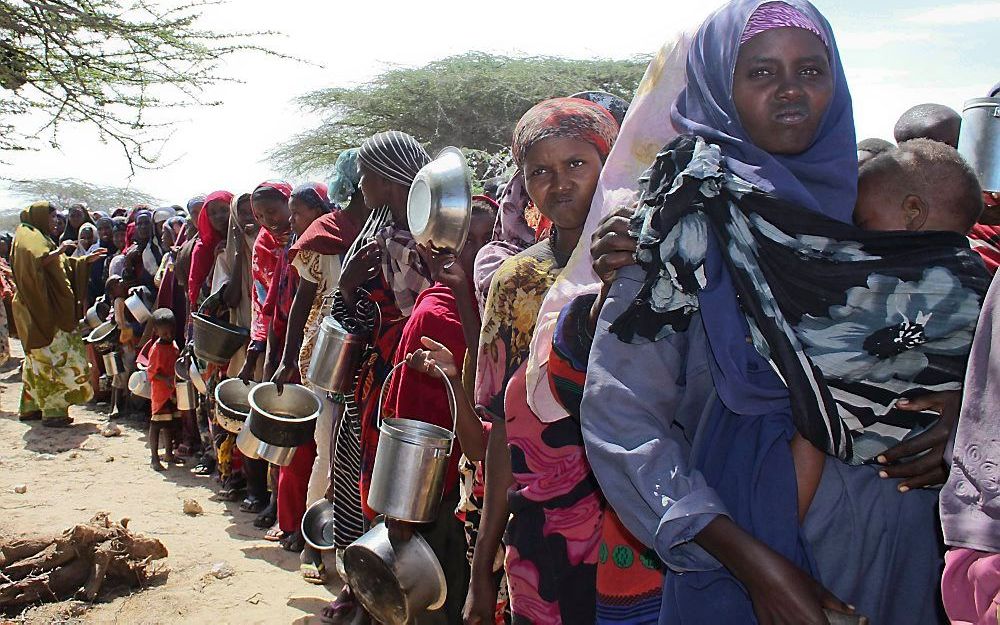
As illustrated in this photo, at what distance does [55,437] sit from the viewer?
884 centimetres

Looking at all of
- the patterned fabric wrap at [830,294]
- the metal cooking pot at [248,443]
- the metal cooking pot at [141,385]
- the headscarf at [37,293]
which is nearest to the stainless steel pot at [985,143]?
the patterned fabric wrap at [830,294]

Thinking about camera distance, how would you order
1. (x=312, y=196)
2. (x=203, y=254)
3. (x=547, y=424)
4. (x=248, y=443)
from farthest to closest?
(x=203, y=254)
(x=312, y=196)
(x=248, y=443)
(x=547, y=424)

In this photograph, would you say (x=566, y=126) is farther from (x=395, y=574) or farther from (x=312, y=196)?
(x=312, y=196)

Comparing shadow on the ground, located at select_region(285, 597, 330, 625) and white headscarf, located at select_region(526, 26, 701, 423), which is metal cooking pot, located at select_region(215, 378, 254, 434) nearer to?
shadow on the ground, located at select_region(285, 597, 330, 625)

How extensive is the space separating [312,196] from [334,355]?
156cm

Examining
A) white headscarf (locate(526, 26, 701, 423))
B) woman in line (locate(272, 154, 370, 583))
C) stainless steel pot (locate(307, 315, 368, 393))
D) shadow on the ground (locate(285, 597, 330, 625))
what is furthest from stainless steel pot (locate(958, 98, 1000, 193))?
shadow on the ground (locate(285, 597, 330, 625))

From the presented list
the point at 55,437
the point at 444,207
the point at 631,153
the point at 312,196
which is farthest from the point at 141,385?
the point at 631,153

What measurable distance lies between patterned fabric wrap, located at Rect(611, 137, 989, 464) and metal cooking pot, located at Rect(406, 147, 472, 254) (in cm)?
161

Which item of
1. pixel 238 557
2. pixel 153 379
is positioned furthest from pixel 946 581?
pixel 153 379

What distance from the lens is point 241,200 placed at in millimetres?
6344

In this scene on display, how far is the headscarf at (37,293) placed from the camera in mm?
9141

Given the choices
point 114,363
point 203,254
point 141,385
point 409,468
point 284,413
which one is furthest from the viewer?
point 114,363

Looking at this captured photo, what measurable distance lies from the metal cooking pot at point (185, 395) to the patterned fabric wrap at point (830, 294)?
6.43 metres

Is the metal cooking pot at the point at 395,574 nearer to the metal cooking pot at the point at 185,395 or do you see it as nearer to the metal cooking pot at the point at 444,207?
the metal cooking pot at the point at 444,207
